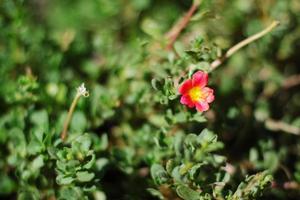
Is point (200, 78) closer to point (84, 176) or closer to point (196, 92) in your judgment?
point (196, 92)

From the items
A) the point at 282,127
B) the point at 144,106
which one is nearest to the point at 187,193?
the point at 144,106

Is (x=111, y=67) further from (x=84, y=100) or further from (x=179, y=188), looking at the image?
(x=179, y=188)

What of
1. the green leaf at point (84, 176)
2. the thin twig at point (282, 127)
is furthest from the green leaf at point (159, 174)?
the thin twig at point (282, 127)

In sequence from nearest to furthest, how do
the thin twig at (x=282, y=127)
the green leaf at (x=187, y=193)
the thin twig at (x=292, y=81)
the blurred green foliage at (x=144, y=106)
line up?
the green leaf at (x=187, y=193), the blurred green foliage at (x=144, y=106), the thin twig at (x=282, y=127), the thin twig at (x=292, y=81)

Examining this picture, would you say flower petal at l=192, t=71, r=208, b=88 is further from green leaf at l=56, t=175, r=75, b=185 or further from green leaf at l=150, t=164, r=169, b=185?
green leaf at l=56, t=175, r=75, b=185

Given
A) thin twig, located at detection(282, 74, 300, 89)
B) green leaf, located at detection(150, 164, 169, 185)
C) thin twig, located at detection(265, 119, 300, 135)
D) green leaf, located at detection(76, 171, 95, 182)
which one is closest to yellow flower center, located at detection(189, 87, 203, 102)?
green leaf, located at detection(150, 164, 169, 185)

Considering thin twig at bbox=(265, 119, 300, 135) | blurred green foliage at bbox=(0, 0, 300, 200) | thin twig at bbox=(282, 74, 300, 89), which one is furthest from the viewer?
thin twig at bbox=(282, 74, 300, 89)

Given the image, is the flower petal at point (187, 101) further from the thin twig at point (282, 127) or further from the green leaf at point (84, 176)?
the thin twig at point (282, 127)
